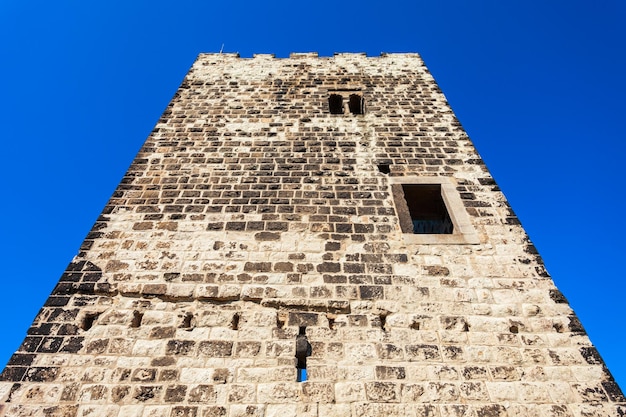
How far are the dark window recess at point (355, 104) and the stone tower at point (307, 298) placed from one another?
125 cm

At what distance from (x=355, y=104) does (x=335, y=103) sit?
387 mm

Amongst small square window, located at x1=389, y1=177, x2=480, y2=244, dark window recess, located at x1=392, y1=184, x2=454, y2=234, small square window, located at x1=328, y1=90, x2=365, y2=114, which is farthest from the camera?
small square window, located at x1=328, y1=90, x2=365, y2=114

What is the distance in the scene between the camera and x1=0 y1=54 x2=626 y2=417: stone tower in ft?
9.52

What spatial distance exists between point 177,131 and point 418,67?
16.8 feet

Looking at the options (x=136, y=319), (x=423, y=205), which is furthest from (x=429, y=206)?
(x=136, y=319)

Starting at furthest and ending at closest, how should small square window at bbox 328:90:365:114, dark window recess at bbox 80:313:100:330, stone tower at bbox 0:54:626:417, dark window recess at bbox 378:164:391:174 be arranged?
small square window at bbox 328:90:365:114, dark window recess at bbox 378:164:391:174, dark window recess at bbox 80:313:100:330, stone tower at bbox 0:54:626:417

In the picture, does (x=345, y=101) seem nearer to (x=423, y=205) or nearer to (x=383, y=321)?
(x=423, y=205)

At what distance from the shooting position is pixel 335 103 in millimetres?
6801

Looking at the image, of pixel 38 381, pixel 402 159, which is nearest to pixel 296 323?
pixel 38 381

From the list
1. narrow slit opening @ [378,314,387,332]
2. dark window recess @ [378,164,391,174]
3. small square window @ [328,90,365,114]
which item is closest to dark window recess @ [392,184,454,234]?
dark window recess @ [378,164,391,174]

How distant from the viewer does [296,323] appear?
3.35 metres

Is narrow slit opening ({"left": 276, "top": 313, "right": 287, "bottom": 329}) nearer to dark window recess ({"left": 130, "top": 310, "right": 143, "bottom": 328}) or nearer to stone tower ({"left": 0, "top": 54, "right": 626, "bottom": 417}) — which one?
stone tower ({"left": 0, "top": 54, "right": 626, "bottom": 417})

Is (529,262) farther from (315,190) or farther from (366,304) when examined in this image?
(315,190)

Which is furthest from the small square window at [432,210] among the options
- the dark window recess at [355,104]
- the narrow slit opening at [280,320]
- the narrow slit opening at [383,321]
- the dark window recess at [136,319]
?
the dark window recess at [136,319]
